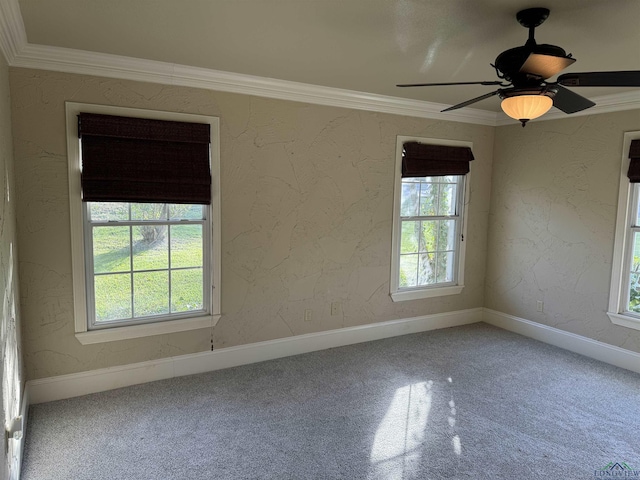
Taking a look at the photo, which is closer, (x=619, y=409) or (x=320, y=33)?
(x=320, y=33)

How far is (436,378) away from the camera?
11.5 feet

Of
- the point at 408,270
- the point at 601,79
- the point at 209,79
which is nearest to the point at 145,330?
the point at 209,79

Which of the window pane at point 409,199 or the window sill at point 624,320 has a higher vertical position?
the window pane at point 409,199

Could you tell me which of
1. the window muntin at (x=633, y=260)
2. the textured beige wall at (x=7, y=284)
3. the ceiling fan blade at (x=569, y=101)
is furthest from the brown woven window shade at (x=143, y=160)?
the window muntin at (x=633, y=260)

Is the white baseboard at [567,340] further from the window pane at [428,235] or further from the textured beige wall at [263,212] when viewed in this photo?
the window pane at [428,235]

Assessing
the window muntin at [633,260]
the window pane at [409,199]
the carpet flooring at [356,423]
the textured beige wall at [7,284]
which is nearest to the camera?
the textured beige wall at [7,284]

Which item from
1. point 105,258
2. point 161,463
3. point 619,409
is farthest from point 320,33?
point 619,409

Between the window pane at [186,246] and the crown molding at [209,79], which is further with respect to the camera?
the window pane at [186,246]

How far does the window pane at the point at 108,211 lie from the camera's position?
308 cm

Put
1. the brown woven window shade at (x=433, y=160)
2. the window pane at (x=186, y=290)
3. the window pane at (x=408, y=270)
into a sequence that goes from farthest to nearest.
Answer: the window pane at (x=408, y=270) → the brown woven window shade at (x=433, y=160) → the window pane at (x=186, y=290)

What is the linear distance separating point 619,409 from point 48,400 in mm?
4204

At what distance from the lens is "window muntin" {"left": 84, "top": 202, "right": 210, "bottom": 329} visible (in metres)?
3.12

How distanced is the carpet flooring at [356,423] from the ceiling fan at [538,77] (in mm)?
2013

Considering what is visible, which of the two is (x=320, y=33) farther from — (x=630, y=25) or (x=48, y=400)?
(x=48, y=400)
